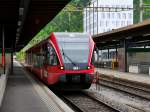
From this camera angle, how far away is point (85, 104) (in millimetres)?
16672

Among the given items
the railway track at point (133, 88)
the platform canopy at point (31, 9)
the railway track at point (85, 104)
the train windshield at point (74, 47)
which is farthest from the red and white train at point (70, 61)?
the railway track at point (133, 88)

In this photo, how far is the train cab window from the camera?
18630 mm

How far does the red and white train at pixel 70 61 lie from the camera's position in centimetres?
1828

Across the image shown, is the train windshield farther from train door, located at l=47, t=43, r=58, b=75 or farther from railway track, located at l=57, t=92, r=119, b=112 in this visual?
railway track, located at l=57, t=92, r=119, b=112

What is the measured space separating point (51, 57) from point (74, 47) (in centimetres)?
118

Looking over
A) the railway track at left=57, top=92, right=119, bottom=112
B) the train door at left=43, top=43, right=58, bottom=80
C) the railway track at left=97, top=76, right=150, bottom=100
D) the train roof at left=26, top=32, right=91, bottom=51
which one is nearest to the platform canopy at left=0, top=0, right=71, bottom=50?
the train roof at left=26, top=32, right=91, bottom=51

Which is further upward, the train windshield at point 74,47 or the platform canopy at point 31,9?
the platform canopy at point 31,9

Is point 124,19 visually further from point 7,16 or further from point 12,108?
point 12,108

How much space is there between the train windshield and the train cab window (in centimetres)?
39

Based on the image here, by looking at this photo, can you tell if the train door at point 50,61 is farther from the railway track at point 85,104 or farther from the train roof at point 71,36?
the railway track at point 85,104

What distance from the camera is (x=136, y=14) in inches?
4953

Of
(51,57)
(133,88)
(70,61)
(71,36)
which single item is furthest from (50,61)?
(133,88)

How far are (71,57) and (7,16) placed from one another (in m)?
6.94

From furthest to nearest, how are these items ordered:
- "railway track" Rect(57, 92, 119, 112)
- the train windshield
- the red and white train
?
the train windshield → the red and white train → "railway track" Rect(57, 92, 119, 112)
